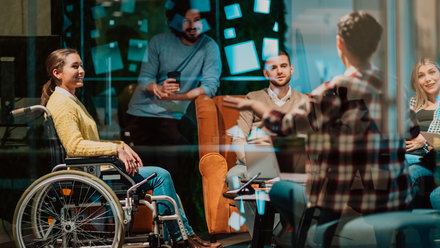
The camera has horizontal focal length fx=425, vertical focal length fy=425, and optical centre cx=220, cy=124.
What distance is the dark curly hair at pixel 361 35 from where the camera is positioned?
1.56m

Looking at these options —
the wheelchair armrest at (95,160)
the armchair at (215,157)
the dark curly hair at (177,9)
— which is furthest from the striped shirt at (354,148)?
the dark curly hair at (177,9)

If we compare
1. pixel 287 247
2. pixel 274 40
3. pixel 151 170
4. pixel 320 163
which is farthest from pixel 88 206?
pixel 274 40

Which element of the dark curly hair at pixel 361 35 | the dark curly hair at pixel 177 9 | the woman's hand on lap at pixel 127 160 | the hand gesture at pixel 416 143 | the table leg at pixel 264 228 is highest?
the dark curly hair at pixel 177 9

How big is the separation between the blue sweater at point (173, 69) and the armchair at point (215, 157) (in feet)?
0.63

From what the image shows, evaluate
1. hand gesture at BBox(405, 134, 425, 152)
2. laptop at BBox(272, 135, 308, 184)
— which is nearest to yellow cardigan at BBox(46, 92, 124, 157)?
laptop at BBox(272, 135, 308, 184)

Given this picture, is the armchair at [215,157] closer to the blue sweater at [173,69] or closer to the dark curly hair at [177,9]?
the blue sweater at [173,69]

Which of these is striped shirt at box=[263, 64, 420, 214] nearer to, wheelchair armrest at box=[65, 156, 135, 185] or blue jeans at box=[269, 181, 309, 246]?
blue jeans at box=[269, 181, 309, 246]

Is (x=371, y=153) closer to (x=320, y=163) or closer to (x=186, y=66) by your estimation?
(x=320, y=163)

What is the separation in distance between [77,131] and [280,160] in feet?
3.55

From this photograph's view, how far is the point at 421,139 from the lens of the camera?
80.0 inches

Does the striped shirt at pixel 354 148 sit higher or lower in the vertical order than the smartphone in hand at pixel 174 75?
lower

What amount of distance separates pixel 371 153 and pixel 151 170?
135 centimetres

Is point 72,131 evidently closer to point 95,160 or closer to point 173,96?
point 95,160

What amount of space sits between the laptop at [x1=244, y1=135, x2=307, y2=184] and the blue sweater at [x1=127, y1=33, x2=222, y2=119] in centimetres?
86
